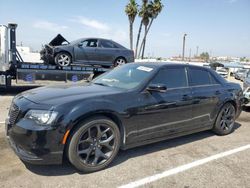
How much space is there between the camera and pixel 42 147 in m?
3.25

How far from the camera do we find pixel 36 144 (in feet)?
10.6

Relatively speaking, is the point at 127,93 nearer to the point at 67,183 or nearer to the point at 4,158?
the point at 67,183

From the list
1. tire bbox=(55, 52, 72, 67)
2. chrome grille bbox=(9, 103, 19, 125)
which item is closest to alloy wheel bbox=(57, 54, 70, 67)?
tire bbox=(55, 52, 72, 67)

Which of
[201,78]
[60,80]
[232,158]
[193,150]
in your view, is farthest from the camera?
[60,80]

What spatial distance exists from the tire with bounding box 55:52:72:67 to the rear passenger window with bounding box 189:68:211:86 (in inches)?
263

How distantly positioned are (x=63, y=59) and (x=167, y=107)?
23.8ft

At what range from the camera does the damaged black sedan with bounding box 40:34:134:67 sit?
10.6 meters

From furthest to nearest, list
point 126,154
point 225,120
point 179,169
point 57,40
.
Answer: point 57,40 → point 225,120 → point 126,154 → point 179,169

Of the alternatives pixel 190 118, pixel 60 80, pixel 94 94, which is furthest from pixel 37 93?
pixel 60 80

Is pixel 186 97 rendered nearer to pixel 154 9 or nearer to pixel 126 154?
pixel 126 154

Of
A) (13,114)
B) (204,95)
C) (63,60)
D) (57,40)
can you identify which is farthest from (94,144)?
(57,40)

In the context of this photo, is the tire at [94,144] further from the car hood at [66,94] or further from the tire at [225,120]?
the tire at [225,120]

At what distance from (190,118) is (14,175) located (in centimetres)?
305

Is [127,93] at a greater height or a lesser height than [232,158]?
greater
